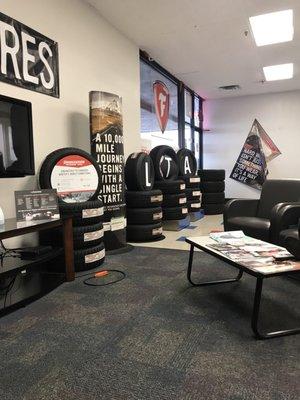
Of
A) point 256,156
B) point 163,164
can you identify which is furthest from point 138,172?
point 256,156

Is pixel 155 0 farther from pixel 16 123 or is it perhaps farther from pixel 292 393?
pixel 292 393

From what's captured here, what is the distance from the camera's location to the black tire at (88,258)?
2.82 metres

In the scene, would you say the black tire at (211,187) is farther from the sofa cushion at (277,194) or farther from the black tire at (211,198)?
the sofa cushion at (277,194)

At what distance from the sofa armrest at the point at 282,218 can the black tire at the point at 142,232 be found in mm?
1613

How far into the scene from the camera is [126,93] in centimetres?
459

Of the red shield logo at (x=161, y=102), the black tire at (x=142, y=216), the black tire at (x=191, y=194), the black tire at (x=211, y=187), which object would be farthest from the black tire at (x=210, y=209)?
the black tire at (x=142, y=216)

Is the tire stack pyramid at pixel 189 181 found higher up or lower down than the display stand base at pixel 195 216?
higher up

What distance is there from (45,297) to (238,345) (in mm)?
1400

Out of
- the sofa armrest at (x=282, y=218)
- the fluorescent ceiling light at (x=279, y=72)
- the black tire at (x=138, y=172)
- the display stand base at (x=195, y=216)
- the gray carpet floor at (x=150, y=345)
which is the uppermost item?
the fluorescent ceiling light at (x=279, y=72)

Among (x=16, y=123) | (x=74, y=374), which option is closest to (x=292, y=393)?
(x=74, y=374)

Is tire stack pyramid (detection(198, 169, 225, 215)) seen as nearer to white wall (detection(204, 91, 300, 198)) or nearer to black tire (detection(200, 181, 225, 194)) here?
black tire (detection(200, 181, 225, 194))

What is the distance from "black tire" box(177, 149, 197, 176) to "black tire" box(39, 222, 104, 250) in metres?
2.88

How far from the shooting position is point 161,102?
5969 millimetres

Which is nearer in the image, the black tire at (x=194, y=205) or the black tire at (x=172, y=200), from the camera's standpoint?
the black tire at (x=172, y=200)
